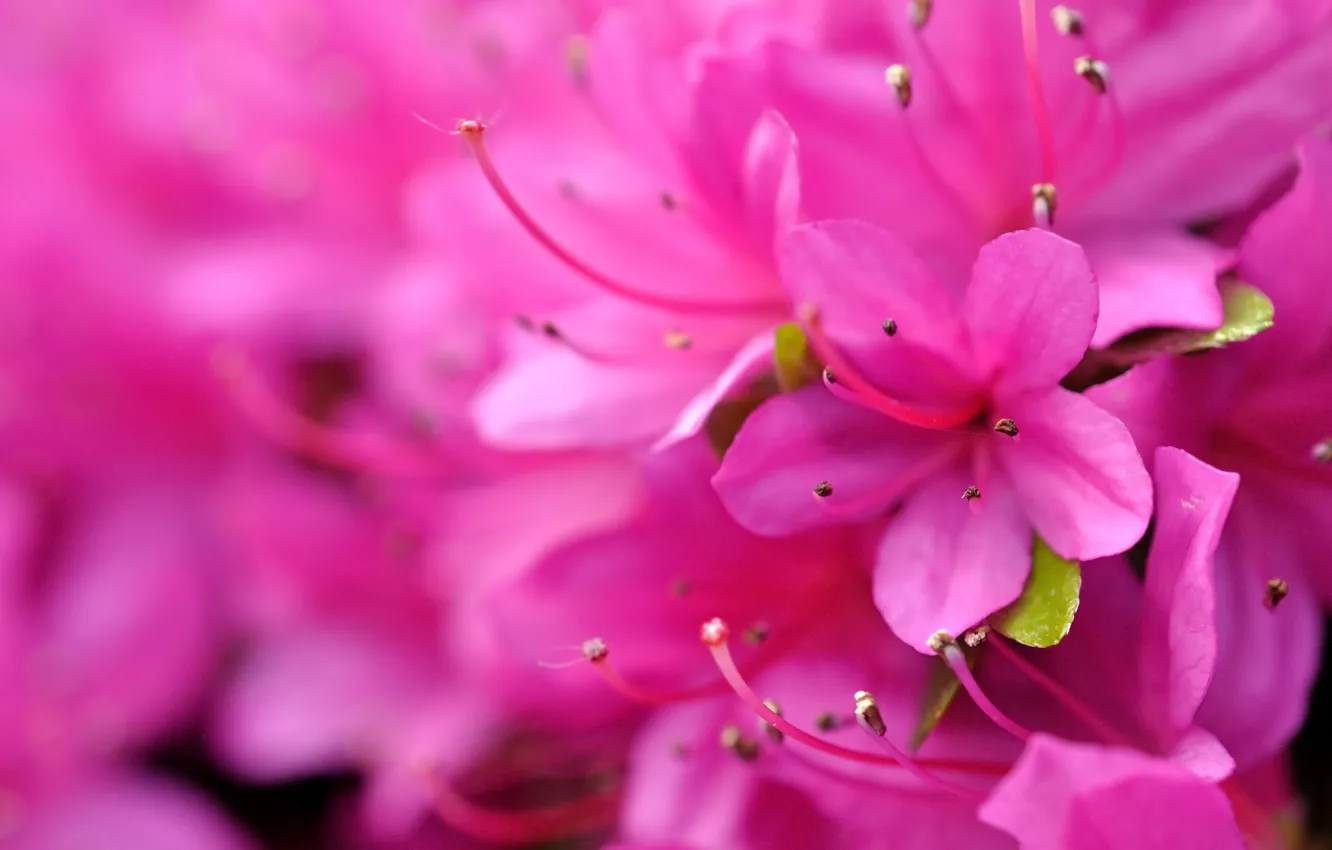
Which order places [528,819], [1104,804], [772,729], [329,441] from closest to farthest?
[1104,804] < [772,729] < [528,819] < [329,441]

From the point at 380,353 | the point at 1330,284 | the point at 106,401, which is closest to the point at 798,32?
the point at 1330,284

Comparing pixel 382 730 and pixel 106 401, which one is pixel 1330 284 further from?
pixel 106 401

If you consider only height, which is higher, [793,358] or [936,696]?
[793,358]

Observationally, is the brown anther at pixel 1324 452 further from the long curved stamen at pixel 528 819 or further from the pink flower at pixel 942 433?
the long curved stamen at pixel 528 819

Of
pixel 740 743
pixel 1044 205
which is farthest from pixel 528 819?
pixel 1044 205

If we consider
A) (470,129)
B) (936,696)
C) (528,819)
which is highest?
(470,129)

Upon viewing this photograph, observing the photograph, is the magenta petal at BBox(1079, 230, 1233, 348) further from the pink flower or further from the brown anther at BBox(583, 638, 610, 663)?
the brown anther at BBox(583, 638, 610, 663)

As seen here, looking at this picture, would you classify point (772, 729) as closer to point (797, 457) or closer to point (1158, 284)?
point (797, 457)

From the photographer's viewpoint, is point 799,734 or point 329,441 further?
point 329,441
